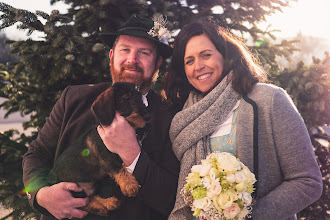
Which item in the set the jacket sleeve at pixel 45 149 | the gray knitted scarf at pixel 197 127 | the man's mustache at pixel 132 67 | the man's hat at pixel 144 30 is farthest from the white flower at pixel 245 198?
the jacket sleeve at pixel 45 149

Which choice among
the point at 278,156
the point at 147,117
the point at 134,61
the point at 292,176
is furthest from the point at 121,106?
the point at 292,176

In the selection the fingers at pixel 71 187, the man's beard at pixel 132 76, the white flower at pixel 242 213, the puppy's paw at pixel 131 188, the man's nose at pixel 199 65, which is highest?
the man's nose at pixel 199 65

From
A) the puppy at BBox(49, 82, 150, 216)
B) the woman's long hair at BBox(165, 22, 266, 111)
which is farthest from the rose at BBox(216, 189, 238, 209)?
the woman's long hair at BBox(165, 22, 266, 111)

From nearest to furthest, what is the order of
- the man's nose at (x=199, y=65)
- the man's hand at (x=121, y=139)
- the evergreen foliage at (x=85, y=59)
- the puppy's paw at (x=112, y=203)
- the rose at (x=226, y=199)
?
the rose at (x=226, y=199), the man's hand at (x=121, y=139), the puppy's paw at (x=112, y=203), the man's nose at (x=199, y=65), the evergreen foliage at (x=85, y=59)

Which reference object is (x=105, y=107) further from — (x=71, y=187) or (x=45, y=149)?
(x=45, y=149)

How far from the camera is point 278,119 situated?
6.51ft

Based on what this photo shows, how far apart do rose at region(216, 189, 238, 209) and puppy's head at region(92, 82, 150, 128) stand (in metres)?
0.96

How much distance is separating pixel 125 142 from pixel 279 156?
1.34 metres

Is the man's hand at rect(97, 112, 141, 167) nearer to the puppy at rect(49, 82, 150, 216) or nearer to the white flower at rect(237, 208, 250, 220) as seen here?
the puppy at rect(49, 82, 150, 216)

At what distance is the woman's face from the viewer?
254cm

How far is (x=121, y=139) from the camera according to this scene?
2205 millimetres

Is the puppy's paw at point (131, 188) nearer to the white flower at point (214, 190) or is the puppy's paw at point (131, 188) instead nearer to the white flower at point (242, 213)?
the white flower at point (214, 190)

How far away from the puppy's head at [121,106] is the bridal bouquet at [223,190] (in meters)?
0.80

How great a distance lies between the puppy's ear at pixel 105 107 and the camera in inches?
87.4
